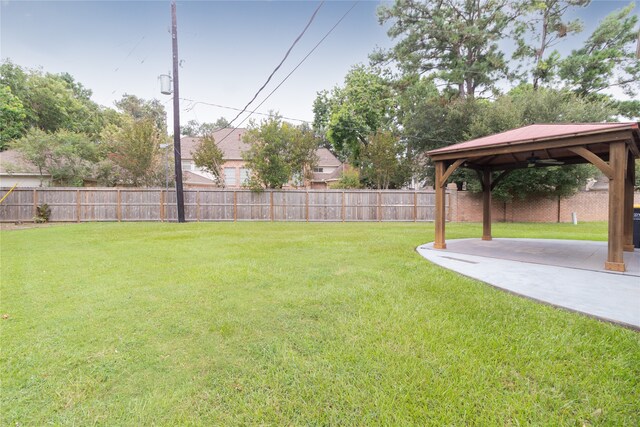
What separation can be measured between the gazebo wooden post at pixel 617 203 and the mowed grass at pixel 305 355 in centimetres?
274

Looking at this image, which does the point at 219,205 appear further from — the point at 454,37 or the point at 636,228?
the point at 454,37

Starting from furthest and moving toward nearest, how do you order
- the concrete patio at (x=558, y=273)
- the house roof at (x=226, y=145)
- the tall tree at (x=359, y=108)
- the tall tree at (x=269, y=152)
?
the house roof at (x=226, y=145), the tall tree at (x=359, y=108), the tall tree at (x=269, y=152), the concrete patio at (x=558, y=273)

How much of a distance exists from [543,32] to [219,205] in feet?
75.7

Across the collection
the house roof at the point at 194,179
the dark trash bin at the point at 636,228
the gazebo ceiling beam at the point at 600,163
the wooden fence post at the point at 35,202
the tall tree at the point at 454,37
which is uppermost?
the tall tree at the point at 454,37

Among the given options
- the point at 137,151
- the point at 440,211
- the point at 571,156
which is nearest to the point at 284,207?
the point at 137,151

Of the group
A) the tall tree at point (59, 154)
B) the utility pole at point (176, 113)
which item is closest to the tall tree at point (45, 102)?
the tall tree at point (59, 154)

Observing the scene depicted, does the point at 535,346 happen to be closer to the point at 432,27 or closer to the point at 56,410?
the point at 56,410

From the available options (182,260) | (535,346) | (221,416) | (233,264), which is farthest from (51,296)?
(535,346)

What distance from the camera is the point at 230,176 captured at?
27312 millimetres

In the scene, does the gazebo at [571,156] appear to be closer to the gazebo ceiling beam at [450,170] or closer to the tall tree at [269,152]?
the gazebo ceiling beam at [450,170]

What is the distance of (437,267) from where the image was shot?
17.0 feet

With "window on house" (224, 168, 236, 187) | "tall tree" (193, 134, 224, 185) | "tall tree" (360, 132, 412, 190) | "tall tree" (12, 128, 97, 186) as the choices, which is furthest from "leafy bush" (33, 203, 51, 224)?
"tall tree" (360, 132, 412, 190)

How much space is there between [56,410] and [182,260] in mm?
4227

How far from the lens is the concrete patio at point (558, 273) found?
3.41 meters
